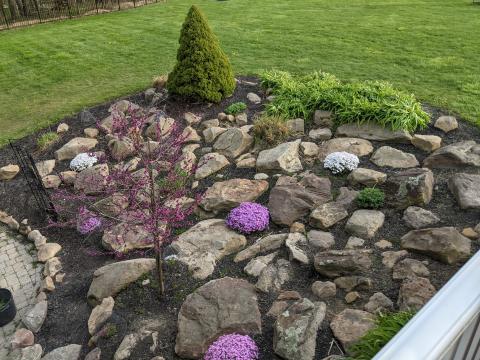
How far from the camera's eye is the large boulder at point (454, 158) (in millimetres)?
6133

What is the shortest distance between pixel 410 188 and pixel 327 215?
111cm

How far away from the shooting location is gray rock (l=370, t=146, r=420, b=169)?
6.35 m

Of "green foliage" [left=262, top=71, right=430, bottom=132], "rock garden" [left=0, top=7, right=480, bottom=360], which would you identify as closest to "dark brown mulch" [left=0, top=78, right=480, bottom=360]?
"rock garden" [left=0, top=7, right=480, bottom=360]

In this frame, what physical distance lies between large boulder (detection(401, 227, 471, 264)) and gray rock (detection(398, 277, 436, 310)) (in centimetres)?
47

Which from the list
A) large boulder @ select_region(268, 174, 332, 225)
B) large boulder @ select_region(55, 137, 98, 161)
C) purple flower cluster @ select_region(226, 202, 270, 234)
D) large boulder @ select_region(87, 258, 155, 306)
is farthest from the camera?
large boulder @ select_region(55, 137, 98, 161)

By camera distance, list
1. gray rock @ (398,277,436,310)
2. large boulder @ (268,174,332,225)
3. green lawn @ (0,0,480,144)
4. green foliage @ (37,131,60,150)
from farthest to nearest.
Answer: green lawn @ (0,0,480,144) < green foliage @ (37,131,60,150) < large boulder @ (268,174,332,225) < gray rock @ (398,277,436,310)

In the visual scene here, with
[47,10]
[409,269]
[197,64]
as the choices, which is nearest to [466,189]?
[409,269]

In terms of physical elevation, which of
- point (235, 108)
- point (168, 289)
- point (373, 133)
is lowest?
point (168, 289)

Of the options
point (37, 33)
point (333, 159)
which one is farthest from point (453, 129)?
point (37, 33)

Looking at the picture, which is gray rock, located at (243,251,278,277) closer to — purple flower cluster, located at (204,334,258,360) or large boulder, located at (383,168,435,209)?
purple flower cluster, located at (204,334,258,360)

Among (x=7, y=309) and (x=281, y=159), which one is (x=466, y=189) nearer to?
(x=281, y=159)

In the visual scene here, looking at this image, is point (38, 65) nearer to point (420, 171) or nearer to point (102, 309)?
point (102, 309)

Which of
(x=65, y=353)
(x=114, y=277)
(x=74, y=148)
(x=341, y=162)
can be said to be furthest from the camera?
(x=74, y=148)

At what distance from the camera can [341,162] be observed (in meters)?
6.37
